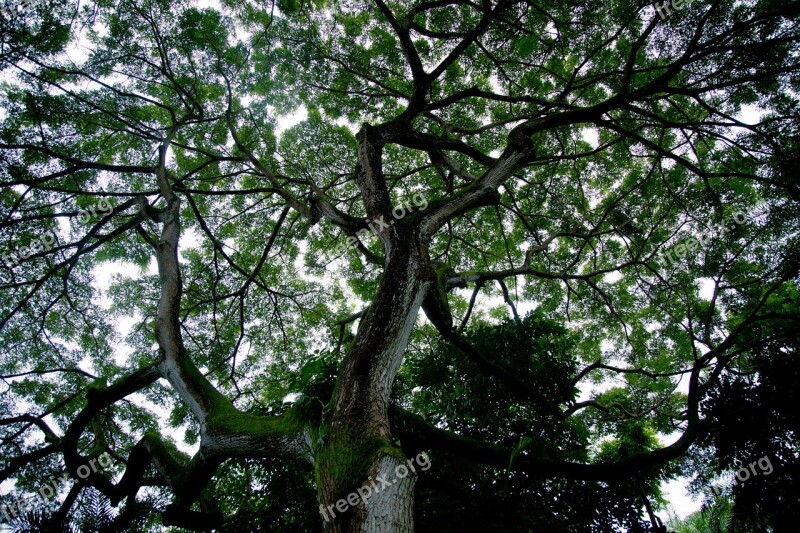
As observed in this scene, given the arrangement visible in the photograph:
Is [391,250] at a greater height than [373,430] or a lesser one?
greater

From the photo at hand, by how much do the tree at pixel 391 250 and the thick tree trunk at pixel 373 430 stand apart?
18 millimetres

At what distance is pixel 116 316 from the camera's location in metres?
8.03

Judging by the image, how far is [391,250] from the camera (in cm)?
373

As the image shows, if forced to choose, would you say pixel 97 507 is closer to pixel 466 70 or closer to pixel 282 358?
pixel 282 358

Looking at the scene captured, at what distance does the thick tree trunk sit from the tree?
2 centimetres

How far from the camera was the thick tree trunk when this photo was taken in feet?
7.10

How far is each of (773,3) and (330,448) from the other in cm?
700

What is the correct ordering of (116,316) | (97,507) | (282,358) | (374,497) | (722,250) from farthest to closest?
(282,358)
(116,316)
(722,250)
(97,507)
(374,497)

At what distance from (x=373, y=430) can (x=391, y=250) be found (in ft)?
5.63

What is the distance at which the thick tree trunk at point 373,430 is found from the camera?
7.10ft

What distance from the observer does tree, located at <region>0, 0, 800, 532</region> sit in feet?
11.8

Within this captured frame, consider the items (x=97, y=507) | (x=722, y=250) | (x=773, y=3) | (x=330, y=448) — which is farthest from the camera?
(x=722, y=250)

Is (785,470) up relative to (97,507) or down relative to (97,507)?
down

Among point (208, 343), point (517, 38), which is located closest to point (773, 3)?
point (517, 38)
